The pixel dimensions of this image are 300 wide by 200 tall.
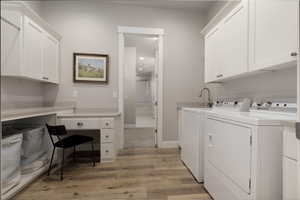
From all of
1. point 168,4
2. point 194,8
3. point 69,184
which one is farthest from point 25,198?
point 194,8

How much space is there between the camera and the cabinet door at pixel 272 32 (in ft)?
3.87

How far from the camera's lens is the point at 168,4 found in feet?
10.5

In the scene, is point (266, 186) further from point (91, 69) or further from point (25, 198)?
point (91, 69)

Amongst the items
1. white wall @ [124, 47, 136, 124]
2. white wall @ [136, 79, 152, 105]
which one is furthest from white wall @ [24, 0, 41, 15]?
white wall @ [136, 79, 152, 105]

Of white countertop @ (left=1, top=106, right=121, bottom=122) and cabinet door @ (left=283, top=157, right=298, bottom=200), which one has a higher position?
white countertop @ (left=1, top=106, right=121, bottom=122)

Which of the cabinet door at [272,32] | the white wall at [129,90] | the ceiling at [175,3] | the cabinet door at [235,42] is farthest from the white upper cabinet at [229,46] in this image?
the white wall at [129,90]

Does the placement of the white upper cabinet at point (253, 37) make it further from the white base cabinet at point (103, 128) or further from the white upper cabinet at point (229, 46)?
the white base cabinet at point (103, 128)

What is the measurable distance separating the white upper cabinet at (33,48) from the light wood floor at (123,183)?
124 cm

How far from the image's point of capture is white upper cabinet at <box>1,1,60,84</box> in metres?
0.65

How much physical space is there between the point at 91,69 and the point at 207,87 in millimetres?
2325

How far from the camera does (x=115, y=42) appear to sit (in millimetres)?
3229

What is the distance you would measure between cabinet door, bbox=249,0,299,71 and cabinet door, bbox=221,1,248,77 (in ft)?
0.33

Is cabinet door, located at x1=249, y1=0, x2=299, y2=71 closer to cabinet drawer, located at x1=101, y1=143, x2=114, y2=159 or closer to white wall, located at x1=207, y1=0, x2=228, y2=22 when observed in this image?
white wall, located at x1=207, y1=0, x2=228, y2=22

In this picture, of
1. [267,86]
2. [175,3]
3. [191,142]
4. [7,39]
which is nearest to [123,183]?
[191,142]
